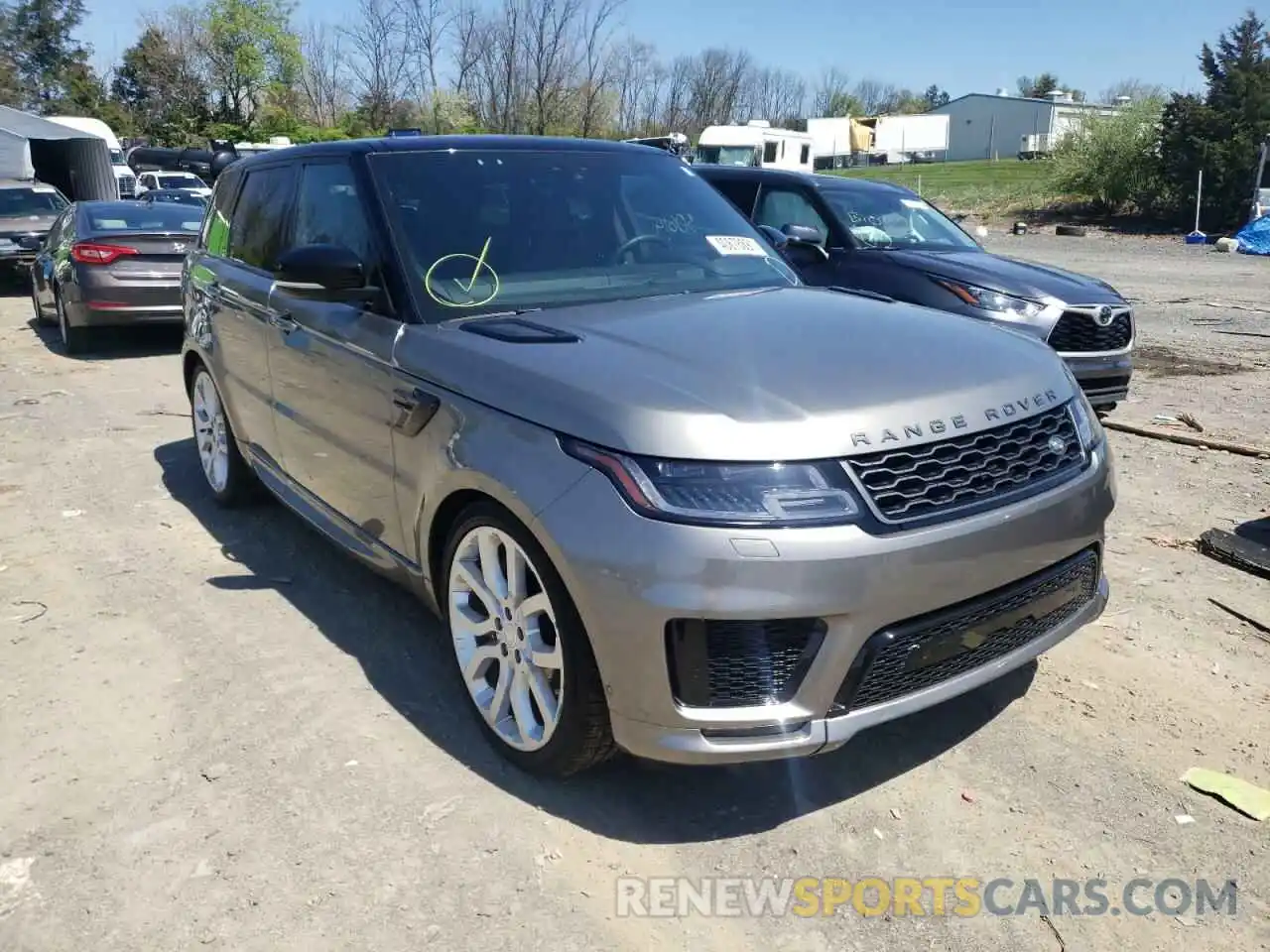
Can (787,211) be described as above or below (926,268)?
above

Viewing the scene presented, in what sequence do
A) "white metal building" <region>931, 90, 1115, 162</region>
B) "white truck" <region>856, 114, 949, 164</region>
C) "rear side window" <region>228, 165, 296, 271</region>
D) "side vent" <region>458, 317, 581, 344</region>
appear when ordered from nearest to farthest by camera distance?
"side vent" <region>458, 317, 581, 344</region> < "rear side window" <region>228, 165, 296, 271</region> < "white truck" <region>856, 114, 949, 164</region> < "white metal building" <region>931, 90, 1115, 162</region>

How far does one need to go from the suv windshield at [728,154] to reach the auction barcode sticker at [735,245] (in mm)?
31902

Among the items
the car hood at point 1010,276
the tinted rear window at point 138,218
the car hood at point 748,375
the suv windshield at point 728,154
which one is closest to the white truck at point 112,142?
the suv windshield at point 728,154

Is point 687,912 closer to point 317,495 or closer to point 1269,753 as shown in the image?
point 1269,753

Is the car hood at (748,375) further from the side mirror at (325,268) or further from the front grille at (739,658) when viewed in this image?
the front grille at (739,658)

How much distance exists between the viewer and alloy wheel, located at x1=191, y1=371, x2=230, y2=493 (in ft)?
18.0

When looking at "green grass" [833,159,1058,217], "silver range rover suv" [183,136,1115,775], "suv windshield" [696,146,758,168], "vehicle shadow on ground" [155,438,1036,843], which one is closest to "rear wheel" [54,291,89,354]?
"vehicle shadow on ground" [155,438,1036,843]

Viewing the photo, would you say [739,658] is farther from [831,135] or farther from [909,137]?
[909,137]

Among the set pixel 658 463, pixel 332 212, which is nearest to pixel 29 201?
pixel 332 212

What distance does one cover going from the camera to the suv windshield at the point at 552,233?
3.55m

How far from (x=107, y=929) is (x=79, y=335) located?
9.78 meters

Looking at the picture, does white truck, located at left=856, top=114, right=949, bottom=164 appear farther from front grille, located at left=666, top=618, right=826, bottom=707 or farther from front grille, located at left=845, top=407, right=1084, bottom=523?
front grille, located at left=666, top=618, right=826, bottom=707

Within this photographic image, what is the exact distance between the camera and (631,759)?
3.21 m

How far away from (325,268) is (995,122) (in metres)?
96.2
